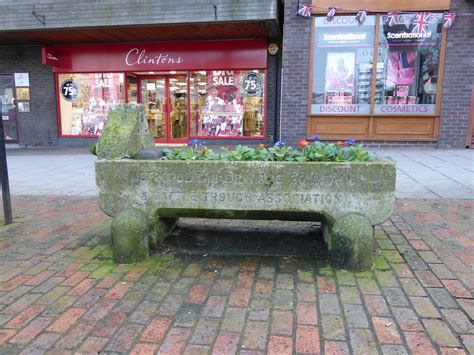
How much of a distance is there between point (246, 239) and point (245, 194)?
857mm

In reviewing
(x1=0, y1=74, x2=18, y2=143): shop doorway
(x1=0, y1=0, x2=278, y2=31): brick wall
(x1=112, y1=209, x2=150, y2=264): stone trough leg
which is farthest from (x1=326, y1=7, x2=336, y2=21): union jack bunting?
(x1=0, y1=74, x2=18, y2=143): shop doorway

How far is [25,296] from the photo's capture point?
2.98 m

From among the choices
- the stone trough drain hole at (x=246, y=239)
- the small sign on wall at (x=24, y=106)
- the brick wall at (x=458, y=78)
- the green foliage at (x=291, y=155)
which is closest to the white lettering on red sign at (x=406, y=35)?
the brick wall at (x=458, y=78)

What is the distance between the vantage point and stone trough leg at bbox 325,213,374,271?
323 cm

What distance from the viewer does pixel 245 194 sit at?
11.1ft

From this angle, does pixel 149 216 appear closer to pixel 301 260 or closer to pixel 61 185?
pixel 301 260

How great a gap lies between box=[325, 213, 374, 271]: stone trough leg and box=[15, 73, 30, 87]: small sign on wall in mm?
12562

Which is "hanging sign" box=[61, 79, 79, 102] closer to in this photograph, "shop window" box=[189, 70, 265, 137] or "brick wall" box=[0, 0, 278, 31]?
"brick wall" box=[0, 0, 278, 31]

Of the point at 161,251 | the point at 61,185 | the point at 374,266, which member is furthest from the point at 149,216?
the point at 61,185

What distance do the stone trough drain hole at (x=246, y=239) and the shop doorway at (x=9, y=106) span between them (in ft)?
36.4

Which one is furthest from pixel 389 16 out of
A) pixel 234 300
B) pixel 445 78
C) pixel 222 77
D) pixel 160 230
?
pixel 234 300

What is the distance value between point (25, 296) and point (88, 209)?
8.11ft

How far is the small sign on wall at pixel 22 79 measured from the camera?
12.9 m

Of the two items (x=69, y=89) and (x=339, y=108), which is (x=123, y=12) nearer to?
(x=69, y=89)
